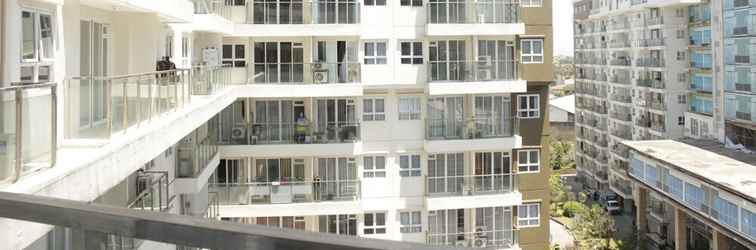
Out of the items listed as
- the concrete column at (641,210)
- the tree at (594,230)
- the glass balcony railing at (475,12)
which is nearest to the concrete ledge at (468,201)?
the glass balcony railing at (475,12)

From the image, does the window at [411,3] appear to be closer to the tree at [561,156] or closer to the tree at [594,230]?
the tree at [594,230]

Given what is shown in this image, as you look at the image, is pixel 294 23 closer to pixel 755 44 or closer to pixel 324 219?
pixel 324 219

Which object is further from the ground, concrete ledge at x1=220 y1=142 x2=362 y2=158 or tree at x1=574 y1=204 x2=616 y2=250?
concrete ledge at x1=220 y1=142 x2=362 y2=158

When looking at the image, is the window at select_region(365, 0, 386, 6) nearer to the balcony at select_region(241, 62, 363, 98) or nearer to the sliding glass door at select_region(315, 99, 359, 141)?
the balcony at select_region(241, 62, 363, 98)

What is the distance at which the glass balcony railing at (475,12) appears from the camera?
16.1m

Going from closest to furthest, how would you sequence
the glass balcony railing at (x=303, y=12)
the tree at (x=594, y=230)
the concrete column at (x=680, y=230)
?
the glass balcony railing at (x=303, y=12) < the concrete column at (x=680, y=230) < the tree at (x=594, y=230)

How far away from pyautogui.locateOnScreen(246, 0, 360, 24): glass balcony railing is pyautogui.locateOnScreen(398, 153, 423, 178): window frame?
11.5 feet

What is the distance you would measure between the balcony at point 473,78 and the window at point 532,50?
852mm

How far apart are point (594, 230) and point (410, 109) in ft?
69.1

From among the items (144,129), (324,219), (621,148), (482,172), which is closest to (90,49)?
(144,129)

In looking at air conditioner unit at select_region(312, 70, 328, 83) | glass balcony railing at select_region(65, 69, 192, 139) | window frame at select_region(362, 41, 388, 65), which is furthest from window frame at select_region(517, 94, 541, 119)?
glass balcony railing at select_region(65, 69, 192, 139)

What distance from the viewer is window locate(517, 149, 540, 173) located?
17031 millimetres

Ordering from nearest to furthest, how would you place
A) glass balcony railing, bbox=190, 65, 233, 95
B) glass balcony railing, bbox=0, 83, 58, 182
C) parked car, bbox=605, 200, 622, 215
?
1. glass balcony railing, bbox=0, 83, 58, 182
2. glass balcony railing, bbox=190, 65, 233, 95
3. parked car, bbox=605, 200, 622, 215

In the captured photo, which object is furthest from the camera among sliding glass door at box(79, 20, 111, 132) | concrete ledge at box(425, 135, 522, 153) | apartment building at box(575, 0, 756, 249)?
apartment building at box(575, 0, 756, 249)
